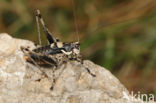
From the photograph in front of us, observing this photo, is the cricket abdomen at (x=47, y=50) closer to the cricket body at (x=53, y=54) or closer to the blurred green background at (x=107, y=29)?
the cricket body at (x=53, y=54)

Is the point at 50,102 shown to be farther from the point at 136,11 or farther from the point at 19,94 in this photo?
the point at 136,11

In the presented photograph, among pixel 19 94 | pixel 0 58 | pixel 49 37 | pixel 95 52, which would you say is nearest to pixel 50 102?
pixel 19 94

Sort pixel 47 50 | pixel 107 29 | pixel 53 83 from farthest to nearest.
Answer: pixel 107 29 < pixel 47 50 < pixel 53 83

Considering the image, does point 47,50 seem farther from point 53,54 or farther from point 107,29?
point 107,29

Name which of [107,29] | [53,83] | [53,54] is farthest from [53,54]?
[107,29]

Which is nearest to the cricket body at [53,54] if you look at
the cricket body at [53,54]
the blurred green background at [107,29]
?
the cricket body at [53,54]
